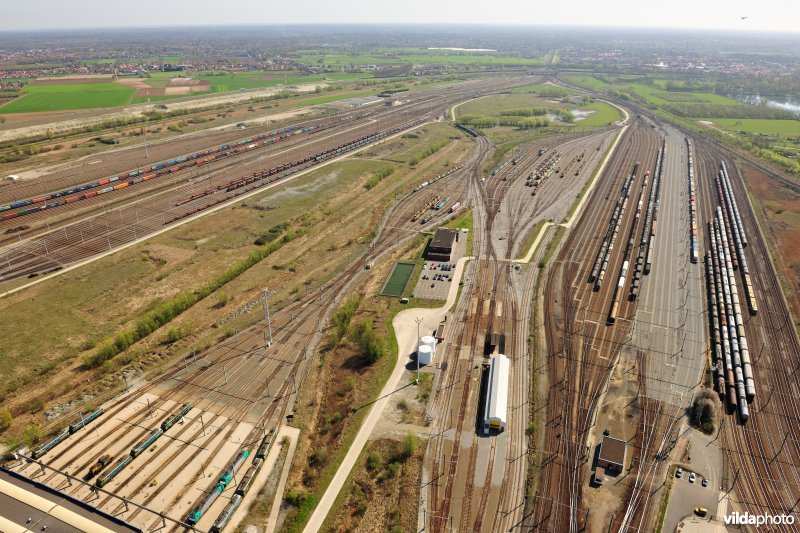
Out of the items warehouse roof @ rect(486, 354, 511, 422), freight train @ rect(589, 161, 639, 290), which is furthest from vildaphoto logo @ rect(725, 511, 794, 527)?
freight train @ rect(589, 161, 639, 290)

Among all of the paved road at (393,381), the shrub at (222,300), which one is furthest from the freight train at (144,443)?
the shrub at (222,300)

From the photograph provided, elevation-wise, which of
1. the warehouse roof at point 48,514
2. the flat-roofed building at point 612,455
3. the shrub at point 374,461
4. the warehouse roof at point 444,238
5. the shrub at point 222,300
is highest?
the warehouse roof at point 444,238

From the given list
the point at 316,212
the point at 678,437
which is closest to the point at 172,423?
the point at 678,437

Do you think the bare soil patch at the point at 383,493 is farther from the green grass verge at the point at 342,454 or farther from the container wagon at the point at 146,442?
the container wagon at the point at 146,442

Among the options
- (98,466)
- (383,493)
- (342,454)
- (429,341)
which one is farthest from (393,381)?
(98,466)

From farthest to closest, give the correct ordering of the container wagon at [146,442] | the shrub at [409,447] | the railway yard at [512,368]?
1. the container wagon at [146,442]
2. the shrub at [409,447]
3. the railway yard at [512,368]

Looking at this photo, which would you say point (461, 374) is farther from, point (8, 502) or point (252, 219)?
point (252, 219)

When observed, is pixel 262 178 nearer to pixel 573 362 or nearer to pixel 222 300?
pixel 222 300
